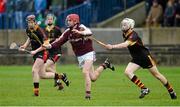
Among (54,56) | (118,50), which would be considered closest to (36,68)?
(54,56)

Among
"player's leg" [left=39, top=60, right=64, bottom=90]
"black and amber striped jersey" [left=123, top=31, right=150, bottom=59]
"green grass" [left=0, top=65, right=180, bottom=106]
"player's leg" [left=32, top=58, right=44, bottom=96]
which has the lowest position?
"green grass" [left=0, top=65, right=180, bottom=106]

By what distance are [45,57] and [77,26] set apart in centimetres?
202

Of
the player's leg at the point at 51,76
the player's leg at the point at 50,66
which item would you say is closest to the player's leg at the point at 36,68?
the player's leg at the point at 51,76

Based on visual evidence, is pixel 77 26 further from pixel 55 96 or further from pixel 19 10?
pixel 19 10

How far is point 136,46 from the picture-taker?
22328mm

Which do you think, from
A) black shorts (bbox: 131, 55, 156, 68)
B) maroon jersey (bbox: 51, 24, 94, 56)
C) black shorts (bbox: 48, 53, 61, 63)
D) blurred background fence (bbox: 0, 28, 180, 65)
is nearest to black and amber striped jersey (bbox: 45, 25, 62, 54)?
black shorts (bbox: 48, 53, 61, 63)

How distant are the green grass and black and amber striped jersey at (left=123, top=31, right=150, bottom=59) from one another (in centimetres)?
117

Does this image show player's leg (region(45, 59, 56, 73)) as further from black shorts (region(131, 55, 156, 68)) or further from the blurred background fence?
the blurred background fence

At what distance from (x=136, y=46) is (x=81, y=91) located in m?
3.10

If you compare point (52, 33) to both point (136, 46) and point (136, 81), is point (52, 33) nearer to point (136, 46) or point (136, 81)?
point (136, 46)

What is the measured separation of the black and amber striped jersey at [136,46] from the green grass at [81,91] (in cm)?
117

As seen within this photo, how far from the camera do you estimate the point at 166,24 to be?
4091 centimetres

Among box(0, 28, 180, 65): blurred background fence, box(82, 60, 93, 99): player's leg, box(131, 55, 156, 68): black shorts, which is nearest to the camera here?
box(82, 60, 93, 99): player's leg

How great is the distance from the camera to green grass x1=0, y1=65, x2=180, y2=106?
67.6ft
